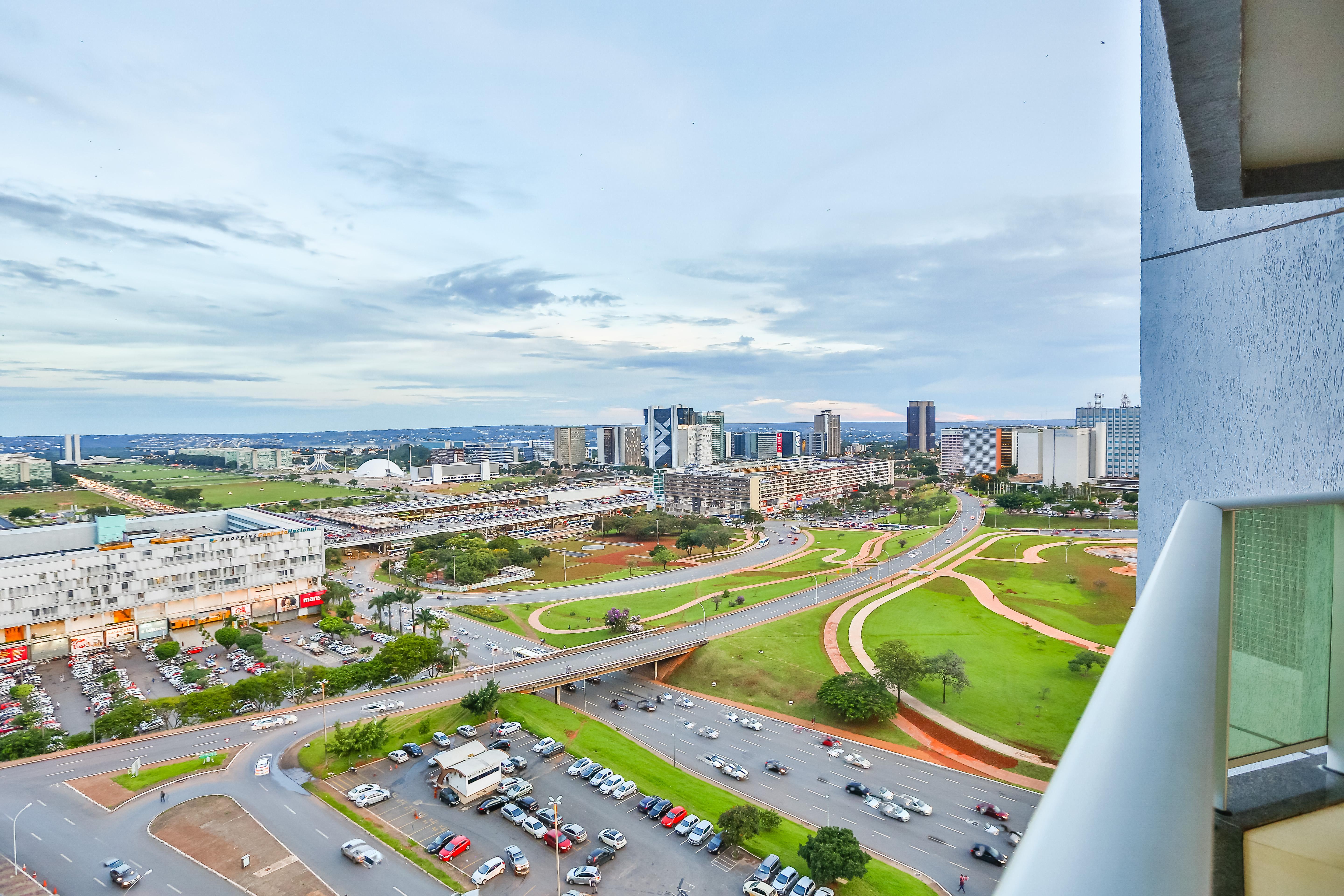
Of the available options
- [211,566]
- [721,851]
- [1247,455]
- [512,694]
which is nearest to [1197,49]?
[1247,455]

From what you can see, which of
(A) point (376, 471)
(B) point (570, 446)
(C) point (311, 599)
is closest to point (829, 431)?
(B) point (570, 446)

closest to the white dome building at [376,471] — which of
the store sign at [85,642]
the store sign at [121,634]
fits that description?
the store sign at [121,634]

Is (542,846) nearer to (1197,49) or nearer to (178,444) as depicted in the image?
(1197,49)

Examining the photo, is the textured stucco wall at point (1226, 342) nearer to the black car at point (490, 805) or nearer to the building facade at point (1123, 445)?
the black car at point (490, 805)

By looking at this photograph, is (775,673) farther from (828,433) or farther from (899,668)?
(828,433)

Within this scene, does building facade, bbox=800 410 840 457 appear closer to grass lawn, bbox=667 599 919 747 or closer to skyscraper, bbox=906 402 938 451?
skyscraper, bbox=906 402 938 451
